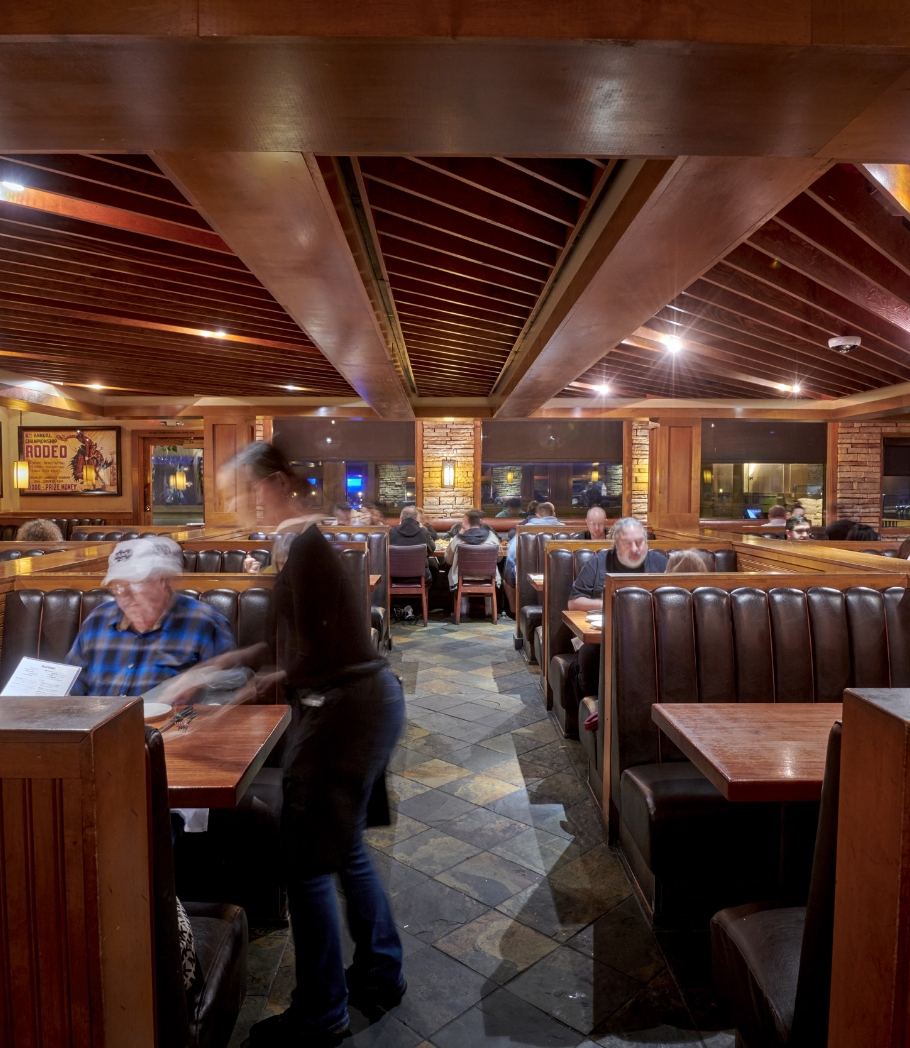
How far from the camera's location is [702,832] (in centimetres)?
213

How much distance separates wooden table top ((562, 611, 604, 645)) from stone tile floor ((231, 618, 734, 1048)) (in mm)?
790

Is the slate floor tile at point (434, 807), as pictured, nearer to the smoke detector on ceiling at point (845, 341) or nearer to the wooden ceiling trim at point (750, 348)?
the wooden ceiling trim at point (750, 348)

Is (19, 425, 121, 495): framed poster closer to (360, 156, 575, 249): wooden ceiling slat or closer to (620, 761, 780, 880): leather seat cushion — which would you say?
(360, 156, 575, 249): wooden ceiling slat

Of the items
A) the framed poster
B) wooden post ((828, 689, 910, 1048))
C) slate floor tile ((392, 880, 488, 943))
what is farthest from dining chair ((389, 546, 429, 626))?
the framed poster

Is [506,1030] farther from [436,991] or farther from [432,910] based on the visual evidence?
[432,910]

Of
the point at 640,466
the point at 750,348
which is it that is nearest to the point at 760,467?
the point at 640,466

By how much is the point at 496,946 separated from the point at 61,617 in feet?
6.87

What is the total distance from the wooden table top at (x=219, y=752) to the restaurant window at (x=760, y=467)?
11268 mm

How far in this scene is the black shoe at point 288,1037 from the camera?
5.74ft

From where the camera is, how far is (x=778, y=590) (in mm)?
2627

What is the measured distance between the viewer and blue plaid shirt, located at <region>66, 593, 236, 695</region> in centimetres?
220

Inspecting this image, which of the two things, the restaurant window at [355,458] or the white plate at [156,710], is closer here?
the white plate at [156,710]

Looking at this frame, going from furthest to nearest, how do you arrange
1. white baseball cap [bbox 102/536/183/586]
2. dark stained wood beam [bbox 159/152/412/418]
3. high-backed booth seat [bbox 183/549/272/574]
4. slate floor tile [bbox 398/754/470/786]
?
1. high-backed booth seat [bbox 183/549/272/574]
2. slate floor tile [bbox 398/754/470/786]
3. dark stained wood beam [bbox 159/152/412/418]
4. white baseball cap [bbox 102/536/183/586]

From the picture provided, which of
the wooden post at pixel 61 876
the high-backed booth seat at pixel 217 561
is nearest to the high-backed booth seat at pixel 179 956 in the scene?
the wooden post at pixel 61 876
